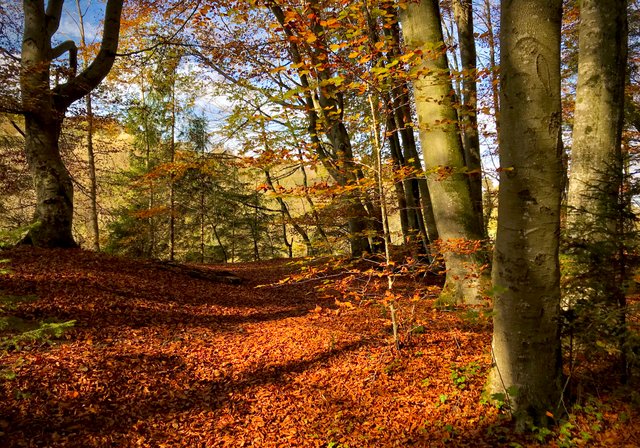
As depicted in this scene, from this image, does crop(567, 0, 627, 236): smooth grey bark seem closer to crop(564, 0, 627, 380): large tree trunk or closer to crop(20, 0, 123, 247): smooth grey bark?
crop(564, 0, 627, 380): large tree trunk

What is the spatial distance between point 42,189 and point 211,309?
14.7ft

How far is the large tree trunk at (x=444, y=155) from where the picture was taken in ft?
15.4

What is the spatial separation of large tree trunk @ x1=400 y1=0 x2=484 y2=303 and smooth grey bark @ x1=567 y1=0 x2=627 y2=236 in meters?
1.20

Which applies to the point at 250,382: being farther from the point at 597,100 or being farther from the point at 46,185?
the point at 46,185

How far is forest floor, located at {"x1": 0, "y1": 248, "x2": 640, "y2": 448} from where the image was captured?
286cm

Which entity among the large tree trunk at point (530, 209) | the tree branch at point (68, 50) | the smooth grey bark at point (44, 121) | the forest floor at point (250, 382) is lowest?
the forest floor at point (250, 382)

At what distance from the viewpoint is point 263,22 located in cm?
1092

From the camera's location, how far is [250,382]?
390 cm

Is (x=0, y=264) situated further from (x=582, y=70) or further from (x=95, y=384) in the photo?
(x=582, y=70)

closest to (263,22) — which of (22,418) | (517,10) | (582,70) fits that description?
(582,70)

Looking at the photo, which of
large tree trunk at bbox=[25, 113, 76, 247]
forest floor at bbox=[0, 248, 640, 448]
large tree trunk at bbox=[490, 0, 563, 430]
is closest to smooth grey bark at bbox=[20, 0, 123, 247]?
large tree trunk at bbox=[25, 113, 76, 247]

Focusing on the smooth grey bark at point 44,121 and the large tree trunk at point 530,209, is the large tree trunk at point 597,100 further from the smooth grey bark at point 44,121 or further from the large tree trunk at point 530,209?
the smooth grey bark at point 44,121

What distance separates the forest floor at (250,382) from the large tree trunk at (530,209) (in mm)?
407

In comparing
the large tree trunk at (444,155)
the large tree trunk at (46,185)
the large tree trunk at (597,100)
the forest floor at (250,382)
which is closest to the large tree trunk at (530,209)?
the forest floor at (250,382)
